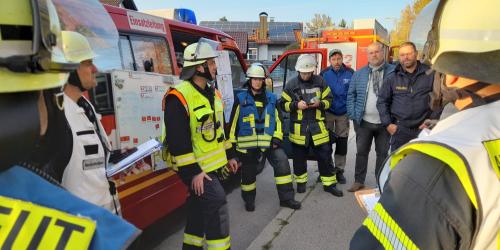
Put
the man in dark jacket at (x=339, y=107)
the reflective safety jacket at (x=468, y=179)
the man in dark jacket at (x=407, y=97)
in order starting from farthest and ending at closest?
the man in dark jacket at (x=339, y=107) → the man in dark jacket at (x=407, y=97) → the reflective safety jacket at (x=468, y=179)

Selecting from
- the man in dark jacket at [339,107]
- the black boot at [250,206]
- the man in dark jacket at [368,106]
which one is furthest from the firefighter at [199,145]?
the man in dark jacket at [339,107]

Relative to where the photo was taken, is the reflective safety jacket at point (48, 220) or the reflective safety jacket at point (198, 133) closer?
the reflective safety jacket at point (48, 220)

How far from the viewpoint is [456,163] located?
2.77 ft

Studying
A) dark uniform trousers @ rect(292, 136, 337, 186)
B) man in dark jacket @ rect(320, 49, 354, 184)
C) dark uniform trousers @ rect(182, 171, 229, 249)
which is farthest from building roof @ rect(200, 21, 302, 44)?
dark uniform trousers @ rect(182, 171, 229, 249)

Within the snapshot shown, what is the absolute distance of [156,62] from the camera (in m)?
3.50

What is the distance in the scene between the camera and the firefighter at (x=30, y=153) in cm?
70

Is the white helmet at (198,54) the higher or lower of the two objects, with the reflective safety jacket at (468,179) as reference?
higher

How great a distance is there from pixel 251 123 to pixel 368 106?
1.51 meters

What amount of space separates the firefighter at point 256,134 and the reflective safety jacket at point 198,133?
132cm

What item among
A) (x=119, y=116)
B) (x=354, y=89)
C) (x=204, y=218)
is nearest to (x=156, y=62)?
(x=119, y=116)

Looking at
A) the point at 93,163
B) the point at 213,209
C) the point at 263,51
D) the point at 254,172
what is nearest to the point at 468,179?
the point at 93,163

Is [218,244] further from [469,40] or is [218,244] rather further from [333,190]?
[333,190]

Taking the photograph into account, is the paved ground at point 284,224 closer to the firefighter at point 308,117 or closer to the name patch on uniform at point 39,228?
the firefighter at point 308,117

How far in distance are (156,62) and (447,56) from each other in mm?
2873
